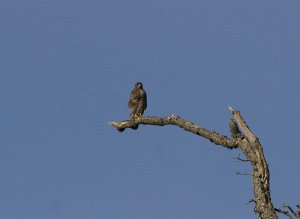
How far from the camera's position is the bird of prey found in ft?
79.5

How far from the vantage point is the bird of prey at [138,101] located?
2424 cm

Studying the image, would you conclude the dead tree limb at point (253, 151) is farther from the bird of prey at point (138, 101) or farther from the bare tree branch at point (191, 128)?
the bird of prey at point (138, 101)

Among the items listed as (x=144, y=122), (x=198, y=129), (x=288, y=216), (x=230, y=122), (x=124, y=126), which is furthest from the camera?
(x=124, y=126)

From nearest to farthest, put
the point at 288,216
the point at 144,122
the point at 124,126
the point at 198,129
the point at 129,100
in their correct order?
the point at 288,216 < the point at 198,129 < the point at 144,122 < the point at 124,126 < the point at 129,100

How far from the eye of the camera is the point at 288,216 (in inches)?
592

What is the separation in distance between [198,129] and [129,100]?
27.5ft

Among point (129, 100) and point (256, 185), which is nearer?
point (256, 185)

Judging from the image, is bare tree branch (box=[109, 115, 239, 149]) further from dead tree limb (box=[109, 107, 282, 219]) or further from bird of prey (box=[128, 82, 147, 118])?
bird of prey (box=[128, 82, 147, 118])

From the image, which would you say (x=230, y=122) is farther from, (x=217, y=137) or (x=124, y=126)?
(x=124, y=126)

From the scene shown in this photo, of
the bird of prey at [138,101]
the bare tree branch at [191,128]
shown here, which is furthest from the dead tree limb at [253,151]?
the bird of prey at [138,101]

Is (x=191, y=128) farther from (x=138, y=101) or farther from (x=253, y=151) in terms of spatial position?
(x=138, y=101)

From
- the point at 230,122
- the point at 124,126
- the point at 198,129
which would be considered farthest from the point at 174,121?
the point at 124,126

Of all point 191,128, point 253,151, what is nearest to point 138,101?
point 191,128

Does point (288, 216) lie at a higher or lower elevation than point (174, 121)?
lower
